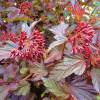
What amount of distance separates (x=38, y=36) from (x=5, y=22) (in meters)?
0.57

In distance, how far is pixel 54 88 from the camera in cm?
86

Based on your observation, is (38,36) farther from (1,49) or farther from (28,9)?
(28,9)

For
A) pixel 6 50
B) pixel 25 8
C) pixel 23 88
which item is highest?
pixel 25 8

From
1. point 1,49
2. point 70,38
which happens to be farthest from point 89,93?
point 1,49

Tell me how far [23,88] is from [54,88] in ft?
0.32

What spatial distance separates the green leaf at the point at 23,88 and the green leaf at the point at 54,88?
0.23 ft

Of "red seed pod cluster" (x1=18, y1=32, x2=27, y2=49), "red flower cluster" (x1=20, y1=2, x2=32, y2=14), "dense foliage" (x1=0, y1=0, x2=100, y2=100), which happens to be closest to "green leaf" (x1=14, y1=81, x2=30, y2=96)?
"dense foliage" (x1=0, y1=0, x2=100, y2=100)

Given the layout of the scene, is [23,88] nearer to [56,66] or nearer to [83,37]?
[56,66]

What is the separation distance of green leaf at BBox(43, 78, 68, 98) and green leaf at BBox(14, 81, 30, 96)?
0.23 feet

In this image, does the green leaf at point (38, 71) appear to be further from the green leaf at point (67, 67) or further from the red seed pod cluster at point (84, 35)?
the red seed pod cluster at point (84, 35)

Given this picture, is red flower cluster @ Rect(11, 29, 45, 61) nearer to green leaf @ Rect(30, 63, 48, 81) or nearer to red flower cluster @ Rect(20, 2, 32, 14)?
green leaf @ Rect(30, 63, 48, 81)

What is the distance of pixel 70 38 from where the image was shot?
0.84 meters

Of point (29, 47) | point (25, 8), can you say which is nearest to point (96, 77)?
point (29, 47)

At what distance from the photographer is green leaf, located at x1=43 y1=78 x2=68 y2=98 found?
2.79 ft
